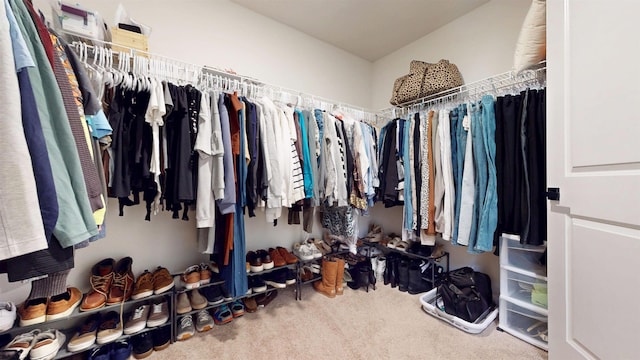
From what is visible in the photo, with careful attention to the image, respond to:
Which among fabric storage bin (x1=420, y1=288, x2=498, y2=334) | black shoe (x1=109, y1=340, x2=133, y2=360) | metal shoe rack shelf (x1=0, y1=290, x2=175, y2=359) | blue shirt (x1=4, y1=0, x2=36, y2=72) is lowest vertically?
fabric storage bin (x1=420, y1=288, x2=498, y2=334)

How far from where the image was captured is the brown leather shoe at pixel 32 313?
1.08 metres

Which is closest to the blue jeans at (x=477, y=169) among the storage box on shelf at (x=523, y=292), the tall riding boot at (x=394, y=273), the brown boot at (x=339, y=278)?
the storage box on shelf at (x=523, y=292)

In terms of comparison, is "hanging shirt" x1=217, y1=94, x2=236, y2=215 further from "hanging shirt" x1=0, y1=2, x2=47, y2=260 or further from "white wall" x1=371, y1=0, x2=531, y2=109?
"white wall" x1=371, y1=0, x2=531, y2=109

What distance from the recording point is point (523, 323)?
1501 mm

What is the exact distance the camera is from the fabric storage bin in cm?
146

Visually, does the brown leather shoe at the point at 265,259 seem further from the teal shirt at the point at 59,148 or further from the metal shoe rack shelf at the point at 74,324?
the teal shirt at the point at 59,148

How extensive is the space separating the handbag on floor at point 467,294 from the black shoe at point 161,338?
183 centimetres

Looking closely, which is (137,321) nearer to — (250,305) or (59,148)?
(250,305)

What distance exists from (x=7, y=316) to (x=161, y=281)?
0.59 metres

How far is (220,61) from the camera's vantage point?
6.29 feet

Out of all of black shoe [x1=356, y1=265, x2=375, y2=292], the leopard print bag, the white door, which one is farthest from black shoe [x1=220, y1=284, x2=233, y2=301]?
the leopard print bag

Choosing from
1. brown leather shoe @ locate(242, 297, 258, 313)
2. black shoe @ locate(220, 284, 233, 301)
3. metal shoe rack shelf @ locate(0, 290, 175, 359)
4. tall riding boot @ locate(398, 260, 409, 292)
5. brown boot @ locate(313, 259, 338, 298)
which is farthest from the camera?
tall riding boot @ locate(398, 260, 409, 292)

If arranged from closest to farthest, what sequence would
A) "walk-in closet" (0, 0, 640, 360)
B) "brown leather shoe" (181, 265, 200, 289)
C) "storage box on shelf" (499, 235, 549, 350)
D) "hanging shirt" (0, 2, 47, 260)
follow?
"hanging shirt" (0, 2, 47, 260)
"walk-in closet" (0, 0, 640, 360)
"storage box on shelf" (499, 235, 549, 350)
"brown leather shoe" (181, 265, 200, 289)

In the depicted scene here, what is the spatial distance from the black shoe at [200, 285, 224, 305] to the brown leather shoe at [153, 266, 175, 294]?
252 mm
